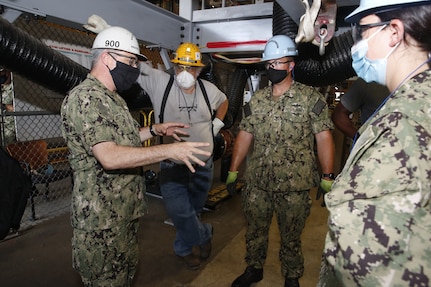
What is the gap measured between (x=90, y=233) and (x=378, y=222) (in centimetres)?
143

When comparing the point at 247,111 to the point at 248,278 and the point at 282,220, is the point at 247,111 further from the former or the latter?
the point at 248,278

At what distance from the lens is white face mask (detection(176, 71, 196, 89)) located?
2461mm

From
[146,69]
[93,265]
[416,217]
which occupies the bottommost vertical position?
[93,265]

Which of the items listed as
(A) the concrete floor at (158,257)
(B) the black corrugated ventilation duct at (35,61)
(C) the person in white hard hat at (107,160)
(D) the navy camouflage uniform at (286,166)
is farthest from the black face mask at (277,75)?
(A) the concrete floor at (158,257)

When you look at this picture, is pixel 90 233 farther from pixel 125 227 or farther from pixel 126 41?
pixel 126 41

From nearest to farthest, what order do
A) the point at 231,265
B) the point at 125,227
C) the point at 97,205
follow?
the point at 97,205
the point at 125,227
the point at 231,265

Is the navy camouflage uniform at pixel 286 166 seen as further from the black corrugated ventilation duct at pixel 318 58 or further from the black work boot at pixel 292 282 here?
the black corrugated ventilation duct at pixel 318 58

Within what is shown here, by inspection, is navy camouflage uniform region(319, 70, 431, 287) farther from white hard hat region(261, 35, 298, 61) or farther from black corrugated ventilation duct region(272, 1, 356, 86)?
black corrugated ventilation duct region(272, 1, 356, 86)

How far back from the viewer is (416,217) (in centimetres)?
73

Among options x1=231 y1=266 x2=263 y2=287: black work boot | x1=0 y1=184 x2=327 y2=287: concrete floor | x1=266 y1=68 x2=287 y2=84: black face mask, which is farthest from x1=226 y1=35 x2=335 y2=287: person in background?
x1=0 y1=184 x2=327 y2=287: concrete floor

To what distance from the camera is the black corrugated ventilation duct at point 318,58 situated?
2.23 metres

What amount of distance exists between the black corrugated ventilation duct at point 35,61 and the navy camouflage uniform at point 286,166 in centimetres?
157

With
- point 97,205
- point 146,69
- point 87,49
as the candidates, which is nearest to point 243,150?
point 146,69

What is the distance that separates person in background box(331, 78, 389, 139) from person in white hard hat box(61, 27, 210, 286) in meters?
1.47
